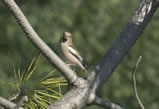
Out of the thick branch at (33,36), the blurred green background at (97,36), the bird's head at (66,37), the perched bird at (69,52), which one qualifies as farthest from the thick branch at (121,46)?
the blurred green background at (97,36)

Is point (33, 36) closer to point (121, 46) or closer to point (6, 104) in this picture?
point (6, 104)

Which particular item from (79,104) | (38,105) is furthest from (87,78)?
(38,105)

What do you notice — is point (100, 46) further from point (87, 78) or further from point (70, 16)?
point (87, 78)

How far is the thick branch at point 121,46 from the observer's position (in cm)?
303

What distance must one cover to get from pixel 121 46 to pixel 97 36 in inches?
220

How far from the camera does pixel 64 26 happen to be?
859 cm

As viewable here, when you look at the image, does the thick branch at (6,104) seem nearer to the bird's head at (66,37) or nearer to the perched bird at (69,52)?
the perched bird at (69,52)

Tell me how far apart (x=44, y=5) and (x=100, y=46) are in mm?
1545

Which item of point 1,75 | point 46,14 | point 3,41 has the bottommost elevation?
point 1,75

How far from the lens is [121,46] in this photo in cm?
311

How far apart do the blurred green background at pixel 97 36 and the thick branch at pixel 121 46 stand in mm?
5183

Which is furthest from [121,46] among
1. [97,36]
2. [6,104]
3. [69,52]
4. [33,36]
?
[97,36]

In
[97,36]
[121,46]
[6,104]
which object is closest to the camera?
[6,104]

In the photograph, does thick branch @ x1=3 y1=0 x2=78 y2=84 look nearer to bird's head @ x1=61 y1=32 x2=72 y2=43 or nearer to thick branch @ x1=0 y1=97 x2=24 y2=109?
thick branch @ x1=0 y1=97 x2=24 y2=109
